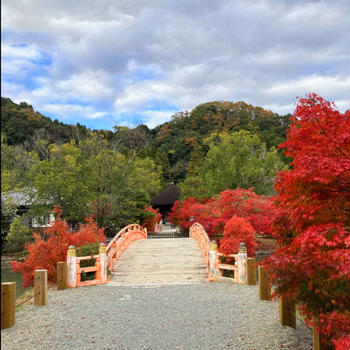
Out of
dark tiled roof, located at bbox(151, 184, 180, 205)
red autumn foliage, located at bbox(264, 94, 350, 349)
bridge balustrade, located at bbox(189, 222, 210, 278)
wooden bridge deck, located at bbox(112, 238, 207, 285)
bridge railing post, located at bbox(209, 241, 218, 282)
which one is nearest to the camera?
red autumn foliage, located at bbox(264, 94, 350, 349)

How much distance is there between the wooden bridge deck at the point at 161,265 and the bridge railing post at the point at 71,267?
164cm

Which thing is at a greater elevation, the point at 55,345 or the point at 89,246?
the point at 89,246

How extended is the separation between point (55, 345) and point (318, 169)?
5.07 meters

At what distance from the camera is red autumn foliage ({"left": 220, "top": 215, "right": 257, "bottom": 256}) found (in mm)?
11734

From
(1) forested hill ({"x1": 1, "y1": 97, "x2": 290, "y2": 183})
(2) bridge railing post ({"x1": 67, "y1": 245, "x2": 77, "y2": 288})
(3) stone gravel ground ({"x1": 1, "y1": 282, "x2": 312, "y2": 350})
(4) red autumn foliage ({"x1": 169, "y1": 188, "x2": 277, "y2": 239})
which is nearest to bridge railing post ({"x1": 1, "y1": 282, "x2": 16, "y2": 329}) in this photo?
(3) stone gravel ground ({"x1": 1, "y1": 282, "x2": 312, "y2": 350})

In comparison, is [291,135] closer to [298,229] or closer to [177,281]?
[298,229]

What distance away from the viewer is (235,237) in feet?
39.3

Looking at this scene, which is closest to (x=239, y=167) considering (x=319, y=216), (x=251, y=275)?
(x=251, y=275)

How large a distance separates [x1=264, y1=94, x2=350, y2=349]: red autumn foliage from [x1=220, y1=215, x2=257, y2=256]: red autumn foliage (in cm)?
666

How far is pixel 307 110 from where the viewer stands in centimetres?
487

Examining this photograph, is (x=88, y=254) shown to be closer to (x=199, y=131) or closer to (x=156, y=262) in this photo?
(x=156, y=262)

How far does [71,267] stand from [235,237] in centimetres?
536

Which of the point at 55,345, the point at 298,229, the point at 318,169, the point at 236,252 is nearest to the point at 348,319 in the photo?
the point at 298,229

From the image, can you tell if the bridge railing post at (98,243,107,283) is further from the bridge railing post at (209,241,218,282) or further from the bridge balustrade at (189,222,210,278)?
the bridge balustrade at (189,222,210,278)
